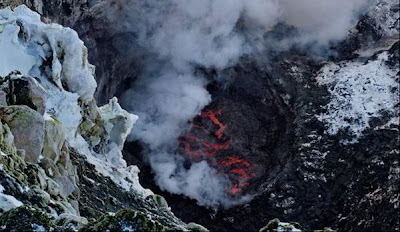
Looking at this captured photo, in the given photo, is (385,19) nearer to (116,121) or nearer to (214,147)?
(214,147)

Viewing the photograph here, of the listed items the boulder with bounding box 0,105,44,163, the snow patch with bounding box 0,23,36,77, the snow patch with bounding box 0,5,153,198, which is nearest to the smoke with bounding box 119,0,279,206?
the snow patch with bounding box 0,5,153,198

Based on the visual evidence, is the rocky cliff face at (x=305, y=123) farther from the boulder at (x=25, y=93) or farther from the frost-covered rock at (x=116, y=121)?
the boulder at (x=25, y=93)

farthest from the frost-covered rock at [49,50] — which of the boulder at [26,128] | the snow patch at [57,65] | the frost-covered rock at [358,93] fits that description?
the frost-covered rock at [358,93]

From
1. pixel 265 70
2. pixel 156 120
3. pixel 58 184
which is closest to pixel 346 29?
pixel 265 70

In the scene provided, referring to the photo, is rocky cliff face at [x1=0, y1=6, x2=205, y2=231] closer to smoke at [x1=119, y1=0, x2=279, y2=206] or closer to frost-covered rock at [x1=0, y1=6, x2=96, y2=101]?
frost-covered rock at [x1=0, y1=6, x2=96, y2=101]

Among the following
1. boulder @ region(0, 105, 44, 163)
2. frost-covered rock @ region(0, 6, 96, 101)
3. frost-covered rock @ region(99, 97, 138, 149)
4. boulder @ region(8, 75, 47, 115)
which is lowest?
boulder @ region(0, 105, 44, 163)

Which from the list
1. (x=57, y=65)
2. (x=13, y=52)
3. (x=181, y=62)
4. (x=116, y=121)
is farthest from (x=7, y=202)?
(x=181, y=62)

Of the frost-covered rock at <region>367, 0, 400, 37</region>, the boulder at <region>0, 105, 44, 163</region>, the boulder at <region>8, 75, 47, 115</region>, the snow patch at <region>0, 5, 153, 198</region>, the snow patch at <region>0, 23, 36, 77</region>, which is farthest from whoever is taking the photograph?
the frost-covered rock at <region>367, 0, 400, 37</region>
